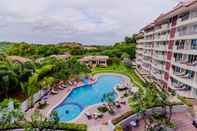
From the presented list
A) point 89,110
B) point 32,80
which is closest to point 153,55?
point 89,110

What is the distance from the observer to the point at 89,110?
27.1 meters

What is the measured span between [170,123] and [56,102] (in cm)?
1652

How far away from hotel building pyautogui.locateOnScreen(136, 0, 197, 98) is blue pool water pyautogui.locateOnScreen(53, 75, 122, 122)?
8927mm

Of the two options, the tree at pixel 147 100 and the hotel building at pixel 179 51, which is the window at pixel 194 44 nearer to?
the hotel building at pixel 179 51

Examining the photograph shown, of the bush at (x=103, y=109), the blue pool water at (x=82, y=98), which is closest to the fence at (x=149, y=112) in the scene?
the bush at (x=103, y=109)

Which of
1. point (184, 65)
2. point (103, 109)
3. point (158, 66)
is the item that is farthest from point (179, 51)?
point (103, 109)

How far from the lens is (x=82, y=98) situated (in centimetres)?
3575

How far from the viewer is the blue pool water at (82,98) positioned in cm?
2797

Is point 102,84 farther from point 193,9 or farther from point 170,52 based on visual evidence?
point 193,9

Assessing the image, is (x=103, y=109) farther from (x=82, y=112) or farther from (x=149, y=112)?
(x=149, y=112)

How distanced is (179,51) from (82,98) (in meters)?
16.9

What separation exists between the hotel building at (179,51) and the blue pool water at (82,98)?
29.3ft

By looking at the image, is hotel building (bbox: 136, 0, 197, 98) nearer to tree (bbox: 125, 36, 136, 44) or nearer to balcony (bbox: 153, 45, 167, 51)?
balcony (bbox: 153, 45, 167, 51)

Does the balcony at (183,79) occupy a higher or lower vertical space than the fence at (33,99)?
higher
